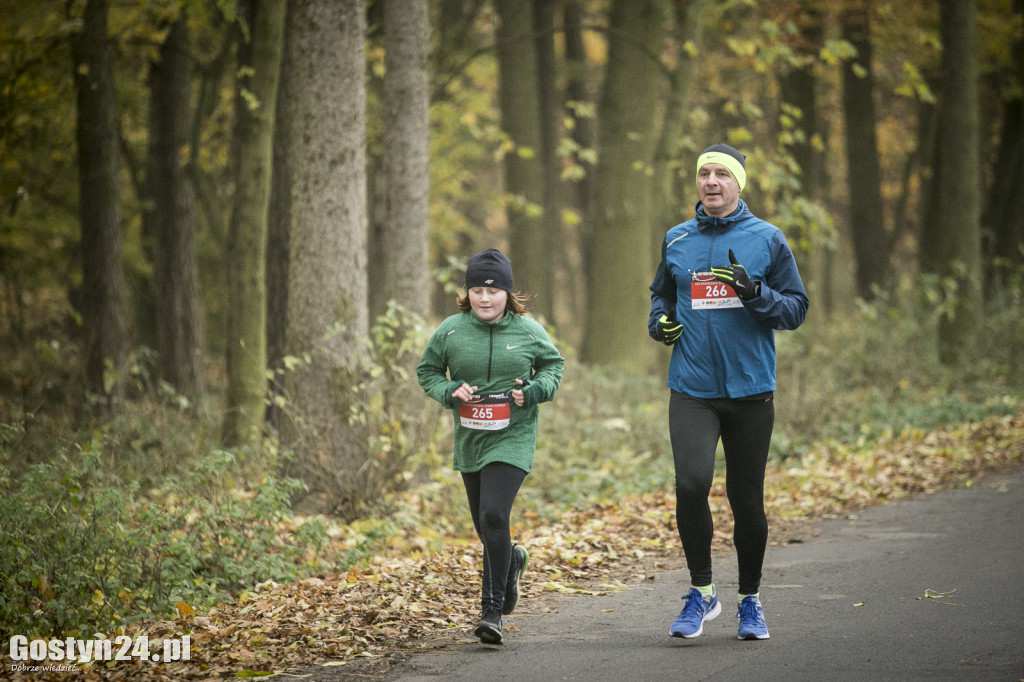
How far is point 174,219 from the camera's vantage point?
1523 centimetres

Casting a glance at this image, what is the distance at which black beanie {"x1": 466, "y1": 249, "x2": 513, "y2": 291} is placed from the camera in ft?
17.8

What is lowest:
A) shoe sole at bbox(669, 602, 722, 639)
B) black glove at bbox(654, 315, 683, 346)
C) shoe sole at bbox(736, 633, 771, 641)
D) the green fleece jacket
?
shoe sole at bbox(736, 633, 771, 641)

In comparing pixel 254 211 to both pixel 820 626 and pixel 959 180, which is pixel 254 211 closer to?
pixel 820 626

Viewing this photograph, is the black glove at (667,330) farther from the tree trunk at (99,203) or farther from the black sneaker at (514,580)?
the tree trunk at (99,203)

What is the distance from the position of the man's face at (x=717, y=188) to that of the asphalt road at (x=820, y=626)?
2.24 metres

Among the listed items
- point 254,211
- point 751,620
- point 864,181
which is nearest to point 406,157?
point 254,211

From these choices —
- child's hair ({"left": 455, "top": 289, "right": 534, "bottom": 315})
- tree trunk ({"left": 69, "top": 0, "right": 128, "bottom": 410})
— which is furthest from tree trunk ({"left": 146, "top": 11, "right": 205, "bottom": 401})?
child's hair ({"left": 455, "top": 289, "right": 534, "bottom": 315})

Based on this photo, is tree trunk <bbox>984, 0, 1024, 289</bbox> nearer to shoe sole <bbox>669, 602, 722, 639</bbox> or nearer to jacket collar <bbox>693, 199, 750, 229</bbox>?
jacket collar <bbox>693, 199, 750, 229</bbox>

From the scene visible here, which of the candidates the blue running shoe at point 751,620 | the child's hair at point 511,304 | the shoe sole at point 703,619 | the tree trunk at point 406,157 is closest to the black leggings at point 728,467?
the blue running shoe at point 751,620

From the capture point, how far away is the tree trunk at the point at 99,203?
12.6 meters

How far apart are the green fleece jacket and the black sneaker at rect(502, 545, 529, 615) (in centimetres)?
59

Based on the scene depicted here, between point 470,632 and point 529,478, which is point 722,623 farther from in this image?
point 529,478

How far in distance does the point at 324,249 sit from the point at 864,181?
53.0 feet

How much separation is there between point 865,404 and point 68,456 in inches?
412
